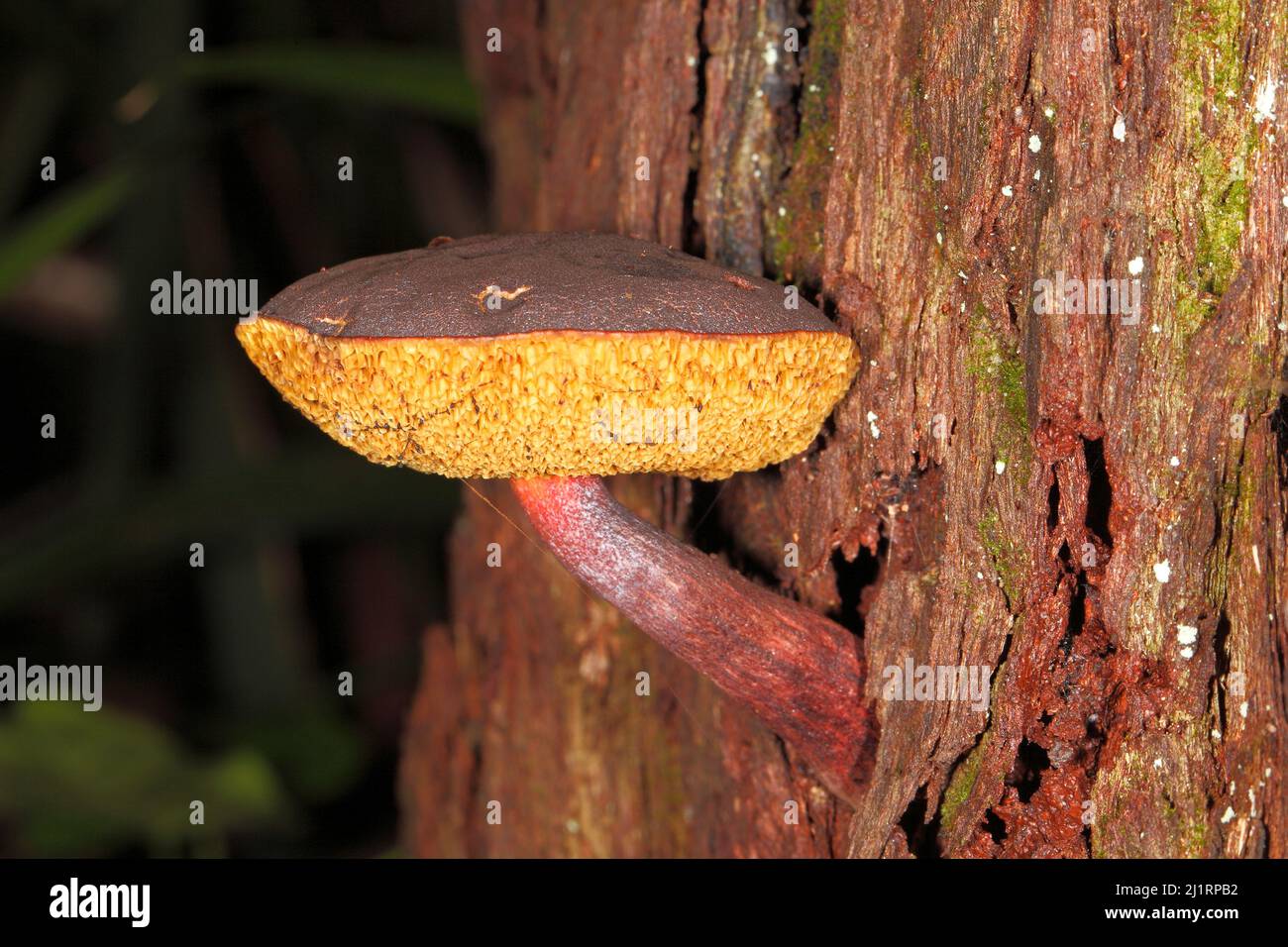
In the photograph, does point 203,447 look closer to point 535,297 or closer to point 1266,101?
point 535,297

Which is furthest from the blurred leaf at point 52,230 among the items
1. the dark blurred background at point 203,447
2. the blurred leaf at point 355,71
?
the blurred leaf at point 355,71

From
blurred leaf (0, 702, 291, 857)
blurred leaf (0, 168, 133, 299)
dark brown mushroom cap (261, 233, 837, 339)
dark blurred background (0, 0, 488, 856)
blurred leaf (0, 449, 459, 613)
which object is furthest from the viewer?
blurred leaf (0, 449, 459, 613)

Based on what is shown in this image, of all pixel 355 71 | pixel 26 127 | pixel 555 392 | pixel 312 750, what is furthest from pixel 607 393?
pixel 26 127

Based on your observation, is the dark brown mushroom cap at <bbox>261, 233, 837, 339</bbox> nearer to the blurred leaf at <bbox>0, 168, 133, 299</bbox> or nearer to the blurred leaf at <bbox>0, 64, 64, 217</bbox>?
the blurred leaf at <bbox>0, 168, 133, 299</bbox>

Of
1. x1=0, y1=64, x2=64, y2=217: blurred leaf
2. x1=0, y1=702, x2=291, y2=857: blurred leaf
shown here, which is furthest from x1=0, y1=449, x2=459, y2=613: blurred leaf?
x1=0, y1=64, x2=64, y2=217: blurred leaf

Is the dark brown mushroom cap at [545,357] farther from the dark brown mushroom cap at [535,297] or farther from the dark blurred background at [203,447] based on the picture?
the dark blurred background at [203,447]

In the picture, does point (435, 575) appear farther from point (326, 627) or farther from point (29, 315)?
point (29, 315)

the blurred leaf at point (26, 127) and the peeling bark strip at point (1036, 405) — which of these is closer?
the peeling bark strip at point (1036, 405)
